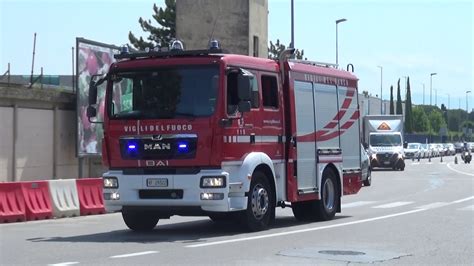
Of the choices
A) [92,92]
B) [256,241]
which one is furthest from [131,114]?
[256,241]

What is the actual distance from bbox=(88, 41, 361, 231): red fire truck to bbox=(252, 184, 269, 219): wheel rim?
18 mm

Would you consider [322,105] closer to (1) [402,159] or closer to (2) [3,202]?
(2) [3,202]

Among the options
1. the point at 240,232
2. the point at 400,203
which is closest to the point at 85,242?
the point at 240,232

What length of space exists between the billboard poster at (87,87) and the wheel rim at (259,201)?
34.1 ft

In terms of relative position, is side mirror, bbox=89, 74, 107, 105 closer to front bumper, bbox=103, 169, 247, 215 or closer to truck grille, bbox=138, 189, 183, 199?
front bumper, bbox=103, 169, 247, 215

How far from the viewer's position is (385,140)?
5334 centimetres

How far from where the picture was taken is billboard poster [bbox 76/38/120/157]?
2509 cm

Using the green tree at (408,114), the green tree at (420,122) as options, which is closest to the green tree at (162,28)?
the green tree at (408,114)

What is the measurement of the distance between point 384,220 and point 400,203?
5994 millimetres

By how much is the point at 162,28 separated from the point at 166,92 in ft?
139

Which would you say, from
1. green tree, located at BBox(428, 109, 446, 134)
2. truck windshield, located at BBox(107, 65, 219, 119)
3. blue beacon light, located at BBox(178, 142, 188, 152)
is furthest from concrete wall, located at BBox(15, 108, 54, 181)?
green tree, located at BBox(428, 109, 446, 134)

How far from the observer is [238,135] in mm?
14469

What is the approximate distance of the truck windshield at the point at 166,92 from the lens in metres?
14.1

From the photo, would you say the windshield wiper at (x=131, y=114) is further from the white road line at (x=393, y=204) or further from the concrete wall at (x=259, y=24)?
the concrete wall at (x=259, y=24)
